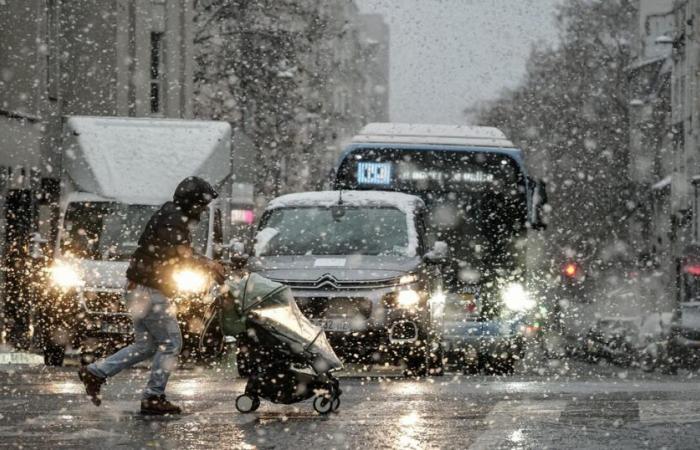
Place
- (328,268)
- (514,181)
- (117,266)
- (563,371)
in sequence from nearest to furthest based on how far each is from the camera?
(328,268) < (117,266) < (514,181) < (563,371)

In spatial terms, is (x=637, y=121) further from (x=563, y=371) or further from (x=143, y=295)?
(x=143, y=295)

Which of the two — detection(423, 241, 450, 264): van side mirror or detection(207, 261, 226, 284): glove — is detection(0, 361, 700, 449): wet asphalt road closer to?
detection(207, 261, 226, 284): glove

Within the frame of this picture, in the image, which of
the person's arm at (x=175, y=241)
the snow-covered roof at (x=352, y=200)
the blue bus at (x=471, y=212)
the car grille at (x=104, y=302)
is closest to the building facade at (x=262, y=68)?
the blue bus at (x=471, y=212)

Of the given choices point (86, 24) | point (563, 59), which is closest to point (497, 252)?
point (86, 24)

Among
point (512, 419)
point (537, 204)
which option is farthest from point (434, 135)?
point (512, 419)

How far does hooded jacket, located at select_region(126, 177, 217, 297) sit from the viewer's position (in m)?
11.2

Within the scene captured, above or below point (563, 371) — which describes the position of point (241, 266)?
above

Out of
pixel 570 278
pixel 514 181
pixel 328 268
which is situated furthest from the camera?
pixel 570 278

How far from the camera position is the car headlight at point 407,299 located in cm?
1673

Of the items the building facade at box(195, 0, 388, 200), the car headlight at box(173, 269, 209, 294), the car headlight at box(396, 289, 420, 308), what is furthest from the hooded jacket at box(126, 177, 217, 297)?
the building facade at box(195, 0, 388, 200)

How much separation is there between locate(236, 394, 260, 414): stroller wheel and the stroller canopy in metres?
A: 0.45

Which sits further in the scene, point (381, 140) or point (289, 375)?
point (381, 140)

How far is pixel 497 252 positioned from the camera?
67.8ft

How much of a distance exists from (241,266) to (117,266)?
7.87 ft
